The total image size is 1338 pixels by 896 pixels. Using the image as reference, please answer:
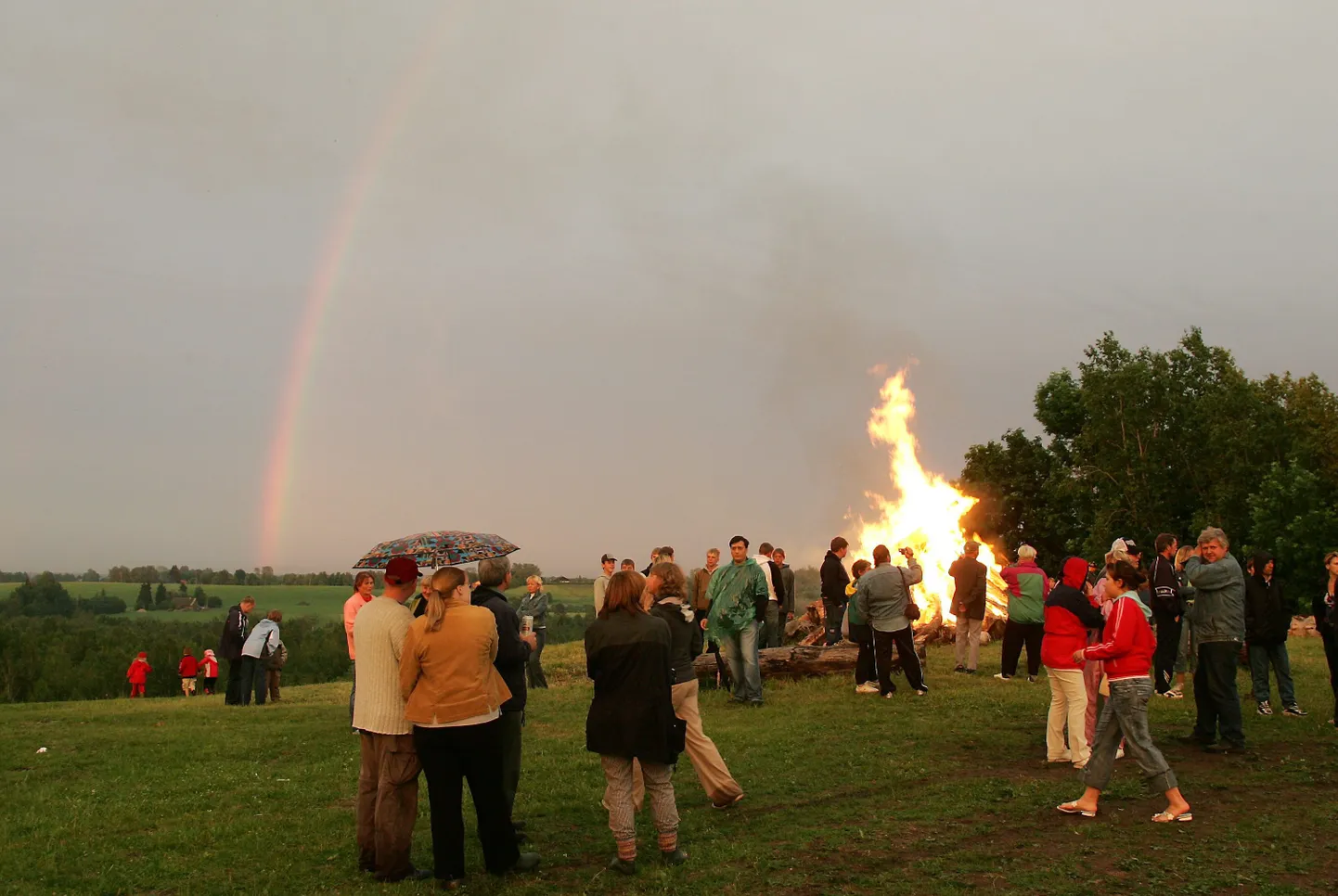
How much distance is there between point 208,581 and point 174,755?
162m

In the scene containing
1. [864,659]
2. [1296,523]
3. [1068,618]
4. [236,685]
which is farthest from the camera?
[1296,523]

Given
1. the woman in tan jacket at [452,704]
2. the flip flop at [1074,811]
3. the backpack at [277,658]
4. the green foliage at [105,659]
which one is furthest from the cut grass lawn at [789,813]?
the green foliage at [105,659]

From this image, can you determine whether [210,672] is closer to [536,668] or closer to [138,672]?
[138,672]

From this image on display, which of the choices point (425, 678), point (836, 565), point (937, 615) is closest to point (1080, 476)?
point (937, 615)

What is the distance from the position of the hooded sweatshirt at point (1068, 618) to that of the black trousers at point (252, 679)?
1600 cm

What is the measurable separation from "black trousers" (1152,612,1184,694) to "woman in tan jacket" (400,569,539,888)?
11277 millimetres

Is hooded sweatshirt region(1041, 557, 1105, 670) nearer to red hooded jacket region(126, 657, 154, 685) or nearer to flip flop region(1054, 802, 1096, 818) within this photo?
flip flop region(1054, 802, 1096, 818)

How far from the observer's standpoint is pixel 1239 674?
1691 cm

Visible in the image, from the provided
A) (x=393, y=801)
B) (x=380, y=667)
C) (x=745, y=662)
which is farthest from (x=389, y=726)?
(x=745, y=662)

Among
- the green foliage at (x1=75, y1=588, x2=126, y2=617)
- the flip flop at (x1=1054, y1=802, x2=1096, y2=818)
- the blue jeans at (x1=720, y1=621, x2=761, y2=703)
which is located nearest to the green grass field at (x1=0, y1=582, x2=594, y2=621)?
the green foliage at (x1=75, y1=588, x2=126, y2=617)

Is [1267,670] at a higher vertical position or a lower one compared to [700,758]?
higher

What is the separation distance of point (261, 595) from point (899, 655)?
133097mm

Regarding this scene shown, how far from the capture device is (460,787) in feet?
22.9

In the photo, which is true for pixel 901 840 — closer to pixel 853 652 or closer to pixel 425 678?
pixel 425 678
